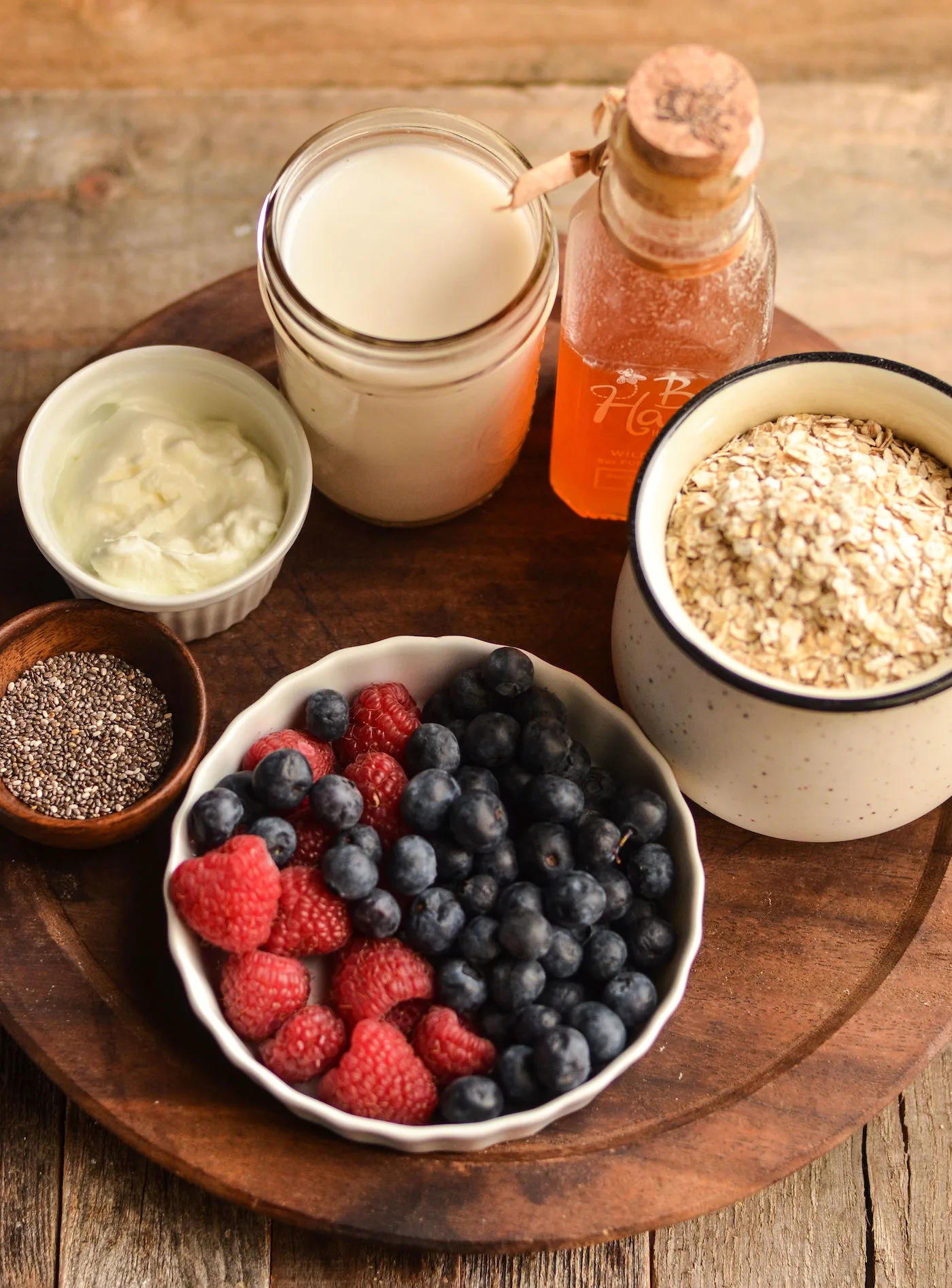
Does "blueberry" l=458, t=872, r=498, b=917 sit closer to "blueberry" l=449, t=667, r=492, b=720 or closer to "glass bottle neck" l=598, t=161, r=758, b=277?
"blueberry" l=449, t=667, r=492, b=720

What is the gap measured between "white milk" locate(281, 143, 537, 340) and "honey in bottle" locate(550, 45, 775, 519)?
0.29 ft

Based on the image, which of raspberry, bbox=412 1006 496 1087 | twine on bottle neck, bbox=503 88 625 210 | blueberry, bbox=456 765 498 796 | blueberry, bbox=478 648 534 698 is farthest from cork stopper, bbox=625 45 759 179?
raspberry, bbox=412 1006 496 1087

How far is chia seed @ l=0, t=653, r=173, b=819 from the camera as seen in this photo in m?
1.41

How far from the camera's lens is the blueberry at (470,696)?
1439 millimetres

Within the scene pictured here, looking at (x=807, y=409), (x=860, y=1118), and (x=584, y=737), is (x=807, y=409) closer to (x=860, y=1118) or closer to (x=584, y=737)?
(x=584, y=737)

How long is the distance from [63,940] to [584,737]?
23.2 inches

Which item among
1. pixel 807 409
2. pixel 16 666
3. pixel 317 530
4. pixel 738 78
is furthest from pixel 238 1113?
pixel 738 78

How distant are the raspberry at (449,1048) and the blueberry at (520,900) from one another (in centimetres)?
11

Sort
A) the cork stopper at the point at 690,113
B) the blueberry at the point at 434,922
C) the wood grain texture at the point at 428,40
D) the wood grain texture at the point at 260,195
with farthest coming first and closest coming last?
the wood grain texture at the point at 428,40 → the wood grain texture at the point at 260,195 → the blueberry at the point at 434,922 → the cork stopper at the point at 690,113

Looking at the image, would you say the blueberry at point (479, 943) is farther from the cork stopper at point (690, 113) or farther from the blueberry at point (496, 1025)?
the cork stopper at point (690, 113)

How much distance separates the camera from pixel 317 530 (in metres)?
1.66

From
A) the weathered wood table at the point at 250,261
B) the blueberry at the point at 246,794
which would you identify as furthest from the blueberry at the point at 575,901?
the weathered wood table at the point at 250,261

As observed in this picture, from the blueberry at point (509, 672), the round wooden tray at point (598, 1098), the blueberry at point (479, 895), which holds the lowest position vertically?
the round wooden tray at point (598, 1098)

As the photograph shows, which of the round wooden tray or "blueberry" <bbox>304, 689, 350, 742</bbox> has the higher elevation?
"blueberry" <bbox>304, 689, 350, 742</bbox>
